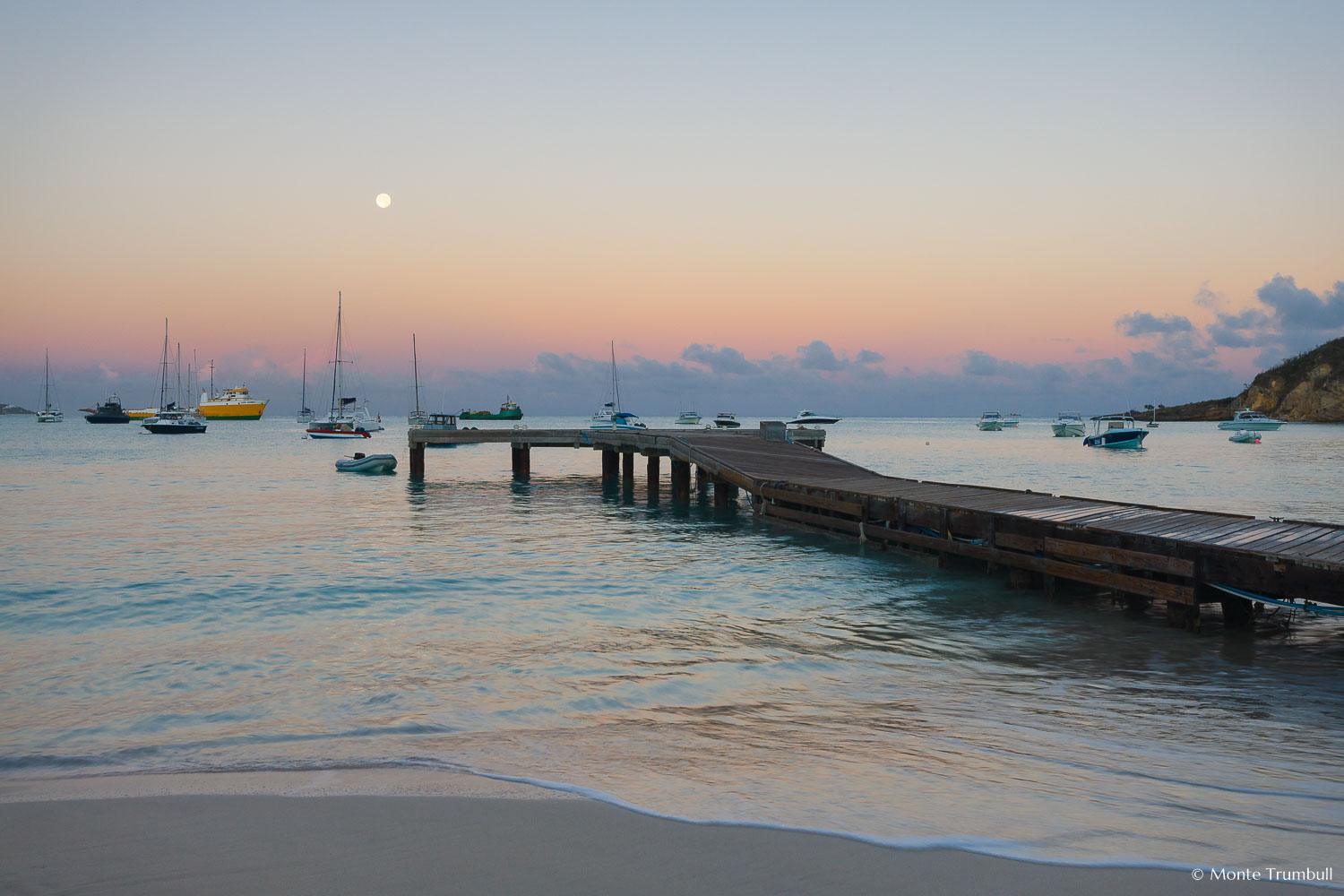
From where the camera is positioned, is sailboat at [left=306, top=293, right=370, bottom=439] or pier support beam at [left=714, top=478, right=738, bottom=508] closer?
pier support beam at [left=714, top=478, right=738, bottom=508]

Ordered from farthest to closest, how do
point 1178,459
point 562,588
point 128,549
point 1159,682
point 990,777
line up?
point 1178,459 → point 128,549 → point 562,588 → point 1159,682 → point 990,777

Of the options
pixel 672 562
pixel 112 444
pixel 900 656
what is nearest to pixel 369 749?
pixel 900 656

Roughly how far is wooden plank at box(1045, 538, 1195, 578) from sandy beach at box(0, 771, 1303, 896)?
308 inches

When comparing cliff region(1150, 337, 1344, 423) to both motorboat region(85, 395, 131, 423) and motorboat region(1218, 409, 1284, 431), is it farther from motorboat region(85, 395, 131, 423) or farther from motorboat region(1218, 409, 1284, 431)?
motorboat region(85, 395, 131, 423)

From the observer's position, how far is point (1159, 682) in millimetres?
8914

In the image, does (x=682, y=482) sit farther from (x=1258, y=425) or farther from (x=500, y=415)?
(x=1258, y=425)

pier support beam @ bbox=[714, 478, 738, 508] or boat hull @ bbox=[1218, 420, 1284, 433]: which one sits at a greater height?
boat hull @ bbox=[1218, 420, 1284, 433]

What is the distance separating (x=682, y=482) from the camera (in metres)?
34.5

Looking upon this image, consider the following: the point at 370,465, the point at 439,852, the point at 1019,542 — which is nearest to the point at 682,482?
the point at 1019,542

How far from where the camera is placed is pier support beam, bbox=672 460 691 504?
33.6m

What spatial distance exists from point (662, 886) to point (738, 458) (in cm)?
2427

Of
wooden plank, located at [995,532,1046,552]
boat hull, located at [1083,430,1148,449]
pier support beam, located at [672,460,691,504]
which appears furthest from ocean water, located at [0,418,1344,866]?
boat hull, located at [1083,430,1148,449]

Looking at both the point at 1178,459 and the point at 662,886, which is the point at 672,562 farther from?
the point at 1178,459
